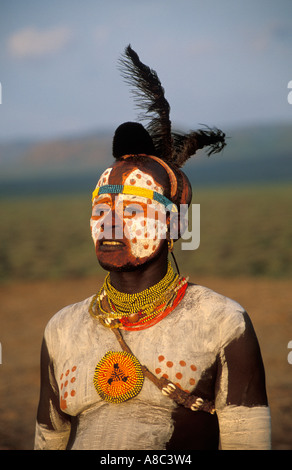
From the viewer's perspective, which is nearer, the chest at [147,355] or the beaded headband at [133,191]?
the chest at [147,355]

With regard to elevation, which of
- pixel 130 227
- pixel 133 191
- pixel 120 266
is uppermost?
pixel 133 191

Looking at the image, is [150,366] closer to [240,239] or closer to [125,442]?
[125,442]

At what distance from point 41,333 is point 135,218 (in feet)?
38.7

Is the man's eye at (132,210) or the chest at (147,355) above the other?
the man's eye at (132,210)

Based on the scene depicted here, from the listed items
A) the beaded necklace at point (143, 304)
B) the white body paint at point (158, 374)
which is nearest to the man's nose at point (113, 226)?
the beaded necklace at point (143, 304)

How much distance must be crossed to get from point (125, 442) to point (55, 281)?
1900 centimetres

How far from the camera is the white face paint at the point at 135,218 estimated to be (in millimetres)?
3627

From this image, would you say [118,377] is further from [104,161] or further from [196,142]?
[104,161]

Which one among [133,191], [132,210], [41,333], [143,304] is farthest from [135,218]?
[41,333]

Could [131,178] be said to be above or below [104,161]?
below

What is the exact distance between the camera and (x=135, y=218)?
12.0 feet

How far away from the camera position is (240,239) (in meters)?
35.4

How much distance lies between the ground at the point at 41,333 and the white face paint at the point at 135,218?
566 centimetres

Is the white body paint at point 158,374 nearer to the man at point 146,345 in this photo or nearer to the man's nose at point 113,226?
the man at point 146,345
